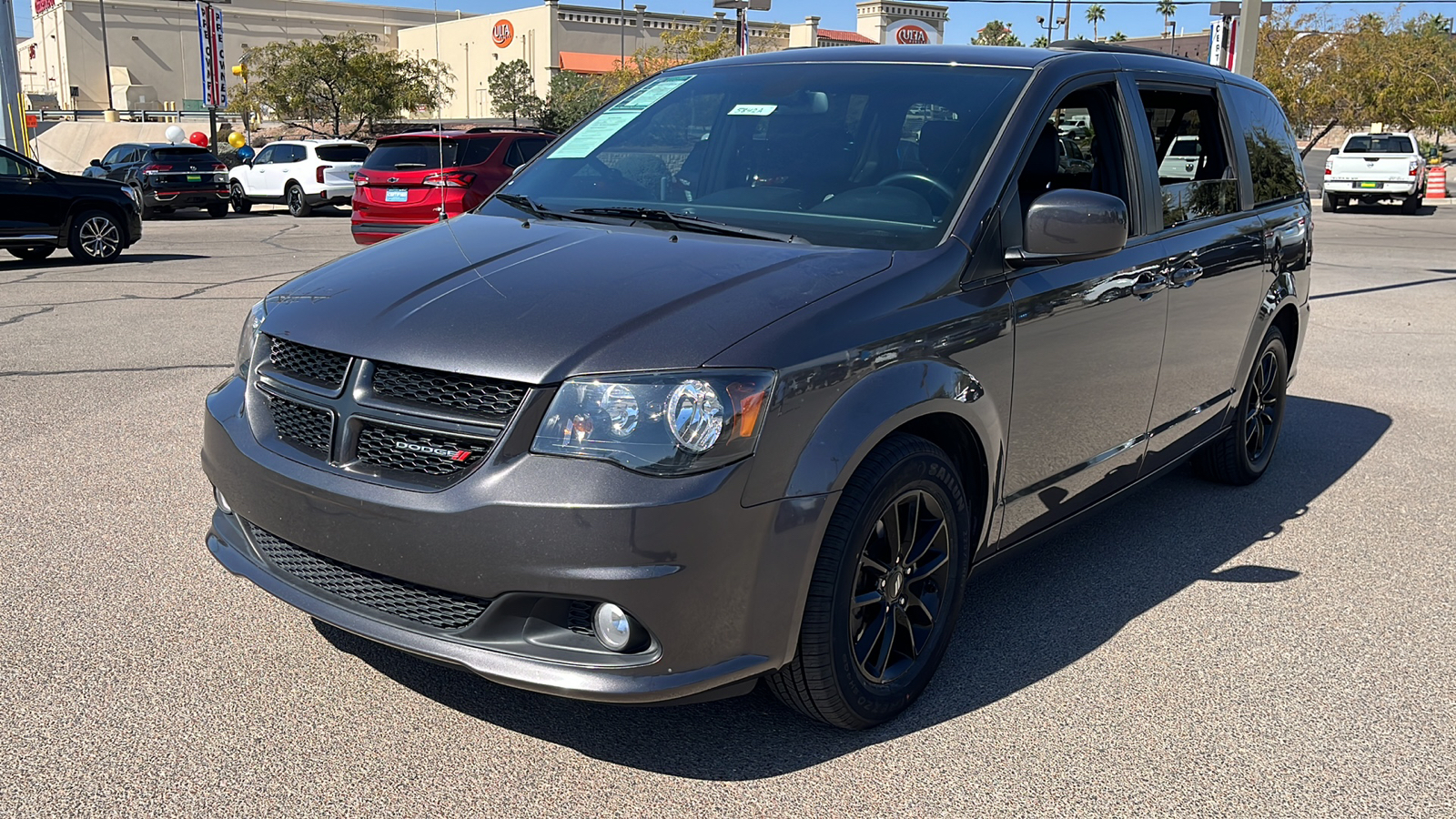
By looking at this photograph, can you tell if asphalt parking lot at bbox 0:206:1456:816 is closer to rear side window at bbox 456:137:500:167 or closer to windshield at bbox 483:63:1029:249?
windshield at bbox 483:63:1029:249

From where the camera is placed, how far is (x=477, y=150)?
17891 mm

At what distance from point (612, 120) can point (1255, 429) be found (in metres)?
3.52

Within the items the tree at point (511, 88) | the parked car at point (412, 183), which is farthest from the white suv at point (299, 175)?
the tree at point (511, 88)

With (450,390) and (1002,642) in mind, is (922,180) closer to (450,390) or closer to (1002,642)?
(1002,642)

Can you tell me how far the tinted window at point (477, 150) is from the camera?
57.9 feet

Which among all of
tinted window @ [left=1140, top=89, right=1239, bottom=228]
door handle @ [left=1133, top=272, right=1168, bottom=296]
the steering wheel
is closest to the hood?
the steering wheel

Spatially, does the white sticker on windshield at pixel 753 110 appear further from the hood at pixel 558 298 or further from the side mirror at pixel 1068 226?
the side mirror at pixel 1068 226

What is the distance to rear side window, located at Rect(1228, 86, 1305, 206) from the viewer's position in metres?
5.67

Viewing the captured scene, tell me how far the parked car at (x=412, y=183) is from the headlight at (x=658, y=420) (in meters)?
11.8

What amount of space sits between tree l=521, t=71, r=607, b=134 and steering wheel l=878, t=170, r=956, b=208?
46.0 meters

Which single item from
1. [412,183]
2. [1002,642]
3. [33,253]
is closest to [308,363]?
[1002,642]

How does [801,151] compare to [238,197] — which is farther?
[238,197]

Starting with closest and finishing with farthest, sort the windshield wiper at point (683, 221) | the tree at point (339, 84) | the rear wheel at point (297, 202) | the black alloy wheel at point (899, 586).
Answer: the black alloy wheel at point (899, 586) < the windshield wiper at point (683, 221) < the rear wheel at point (297, 202) < the tree at point (339, 84)

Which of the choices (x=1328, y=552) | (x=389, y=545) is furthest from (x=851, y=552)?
(x=1328, y=552)
